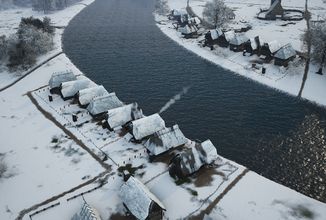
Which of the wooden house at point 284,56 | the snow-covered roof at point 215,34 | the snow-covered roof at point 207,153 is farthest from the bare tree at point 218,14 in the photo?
the snow-covered roof at point 207,153

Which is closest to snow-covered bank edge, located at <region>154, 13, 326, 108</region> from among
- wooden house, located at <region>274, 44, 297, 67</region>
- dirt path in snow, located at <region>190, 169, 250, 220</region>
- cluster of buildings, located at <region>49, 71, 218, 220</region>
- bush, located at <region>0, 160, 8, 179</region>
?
wooden house, located at <region>274, 44, 297, 67</region>

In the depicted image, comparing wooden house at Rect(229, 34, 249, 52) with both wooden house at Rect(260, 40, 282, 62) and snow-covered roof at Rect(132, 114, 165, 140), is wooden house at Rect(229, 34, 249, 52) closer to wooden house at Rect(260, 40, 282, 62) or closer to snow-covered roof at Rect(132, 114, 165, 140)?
wooden house at Rect(260, 40, 282, 62)

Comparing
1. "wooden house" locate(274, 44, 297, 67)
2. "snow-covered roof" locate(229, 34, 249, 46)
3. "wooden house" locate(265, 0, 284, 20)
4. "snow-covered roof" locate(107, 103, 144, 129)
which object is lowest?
"snow-covered roof" locate(107, 103, 144, 129)

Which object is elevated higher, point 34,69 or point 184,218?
point 34,69

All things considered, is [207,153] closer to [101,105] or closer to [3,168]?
[101,105]

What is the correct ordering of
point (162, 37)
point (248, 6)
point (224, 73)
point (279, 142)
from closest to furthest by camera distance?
point (279, 142)
point (224, 73)
point (162, 37)
point (248, 6)

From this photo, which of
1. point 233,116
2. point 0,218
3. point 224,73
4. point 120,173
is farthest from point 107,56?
point 0,218

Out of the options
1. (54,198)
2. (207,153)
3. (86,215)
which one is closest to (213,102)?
(207,153)

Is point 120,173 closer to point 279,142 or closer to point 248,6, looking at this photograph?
point 279,142
